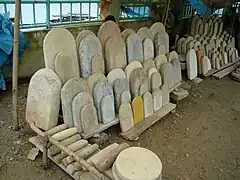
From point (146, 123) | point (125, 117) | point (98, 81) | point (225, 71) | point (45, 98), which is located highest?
point (98, 81)

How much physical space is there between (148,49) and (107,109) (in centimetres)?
121

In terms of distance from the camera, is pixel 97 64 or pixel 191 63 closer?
pixel 97 64

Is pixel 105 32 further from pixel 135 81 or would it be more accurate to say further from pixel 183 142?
pixel 183 142

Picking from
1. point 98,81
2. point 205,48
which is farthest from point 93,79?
point 205,48

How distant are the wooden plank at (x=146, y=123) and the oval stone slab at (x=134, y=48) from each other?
69 centimetres

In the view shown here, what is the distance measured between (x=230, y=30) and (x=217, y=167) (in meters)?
4.83

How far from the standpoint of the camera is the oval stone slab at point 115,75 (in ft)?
8.49

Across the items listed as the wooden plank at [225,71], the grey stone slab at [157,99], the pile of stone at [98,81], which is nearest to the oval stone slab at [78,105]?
the pile of stone at [98,81]

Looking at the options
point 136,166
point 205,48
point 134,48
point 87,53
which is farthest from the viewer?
point 205,48

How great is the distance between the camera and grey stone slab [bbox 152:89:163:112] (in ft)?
9.50

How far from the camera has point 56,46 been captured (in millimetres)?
2355

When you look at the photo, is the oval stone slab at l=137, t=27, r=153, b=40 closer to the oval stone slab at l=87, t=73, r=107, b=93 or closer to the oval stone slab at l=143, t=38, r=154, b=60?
the oval stone slab at l=143, t=38, r=154, b=60

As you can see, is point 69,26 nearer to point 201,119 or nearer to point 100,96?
point 100,96

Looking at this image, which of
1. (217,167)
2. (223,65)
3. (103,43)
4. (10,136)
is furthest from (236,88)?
(10,136)
